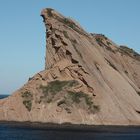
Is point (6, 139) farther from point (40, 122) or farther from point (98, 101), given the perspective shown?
point (98, 101)

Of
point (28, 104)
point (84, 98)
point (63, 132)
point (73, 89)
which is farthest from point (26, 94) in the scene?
point (63, 132)

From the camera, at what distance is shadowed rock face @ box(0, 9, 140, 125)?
404 feet

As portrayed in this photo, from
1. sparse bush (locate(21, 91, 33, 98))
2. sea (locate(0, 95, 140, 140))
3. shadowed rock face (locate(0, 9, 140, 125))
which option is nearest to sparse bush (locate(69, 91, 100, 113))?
shadowed rock face (locate(0, 9, 140, 125))

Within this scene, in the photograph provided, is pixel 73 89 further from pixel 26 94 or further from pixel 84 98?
pixel 26 94

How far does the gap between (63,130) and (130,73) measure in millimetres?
61904

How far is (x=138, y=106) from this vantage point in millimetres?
131000

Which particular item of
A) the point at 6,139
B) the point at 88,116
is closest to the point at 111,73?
the point at 88,116

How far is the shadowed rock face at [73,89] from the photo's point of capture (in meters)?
123

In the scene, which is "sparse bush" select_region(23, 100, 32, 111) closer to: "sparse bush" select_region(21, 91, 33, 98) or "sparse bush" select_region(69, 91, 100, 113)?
"sparse bush" select_region(21, 91, 33, 98)

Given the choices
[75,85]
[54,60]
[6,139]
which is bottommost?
[6,139]

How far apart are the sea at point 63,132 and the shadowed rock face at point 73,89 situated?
14.5 ft

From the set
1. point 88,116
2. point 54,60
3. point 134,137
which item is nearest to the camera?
point 134,137

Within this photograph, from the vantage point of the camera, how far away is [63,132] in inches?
4092

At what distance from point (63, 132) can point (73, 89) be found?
2501 cm
